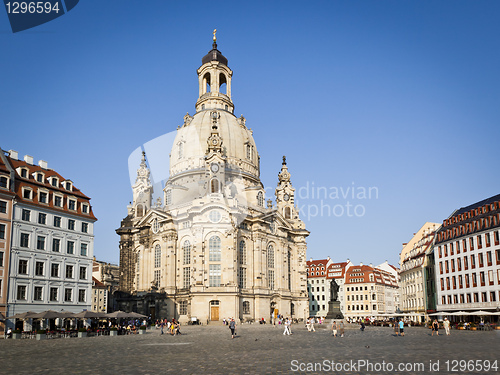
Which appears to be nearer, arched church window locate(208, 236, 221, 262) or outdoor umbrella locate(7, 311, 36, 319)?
outdoor umbrella locate(7, 311, 36, 319)

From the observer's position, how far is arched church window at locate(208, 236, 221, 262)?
266ft

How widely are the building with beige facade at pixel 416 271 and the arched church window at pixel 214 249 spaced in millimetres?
37775

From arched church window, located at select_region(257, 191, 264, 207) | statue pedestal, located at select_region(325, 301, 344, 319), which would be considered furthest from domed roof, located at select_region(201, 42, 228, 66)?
statue pedestal, located at select_region(325, 301, 344, 319)

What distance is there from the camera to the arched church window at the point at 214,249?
8112 cm

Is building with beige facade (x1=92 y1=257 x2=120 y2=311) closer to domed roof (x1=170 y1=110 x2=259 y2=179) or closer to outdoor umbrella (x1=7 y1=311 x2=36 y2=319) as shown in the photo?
domed roof (x1=170 y1=110 x2=259 y2=179)

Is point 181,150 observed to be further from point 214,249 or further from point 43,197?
point 43,197

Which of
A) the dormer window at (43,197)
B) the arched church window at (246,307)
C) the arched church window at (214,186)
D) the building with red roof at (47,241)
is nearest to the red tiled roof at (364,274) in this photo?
the arched church window at (246,307)

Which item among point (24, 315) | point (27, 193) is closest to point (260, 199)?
point (27, 193)

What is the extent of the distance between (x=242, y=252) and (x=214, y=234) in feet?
22.5

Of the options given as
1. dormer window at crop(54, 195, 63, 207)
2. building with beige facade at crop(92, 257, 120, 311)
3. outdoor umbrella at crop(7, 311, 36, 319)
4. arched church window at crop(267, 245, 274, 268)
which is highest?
dormer window at crop(54, 195, 63, 207)

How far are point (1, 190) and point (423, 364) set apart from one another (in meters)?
46.6

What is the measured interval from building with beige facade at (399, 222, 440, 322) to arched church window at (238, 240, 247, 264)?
107 ft

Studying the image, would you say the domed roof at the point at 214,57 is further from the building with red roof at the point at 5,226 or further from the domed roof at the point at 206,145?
the building with red roof at the point at 5,226

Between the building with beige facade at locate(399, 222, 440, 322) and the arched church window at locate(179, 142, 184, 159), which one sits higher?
the arched church window at locate(179, 142, 184, 159)
